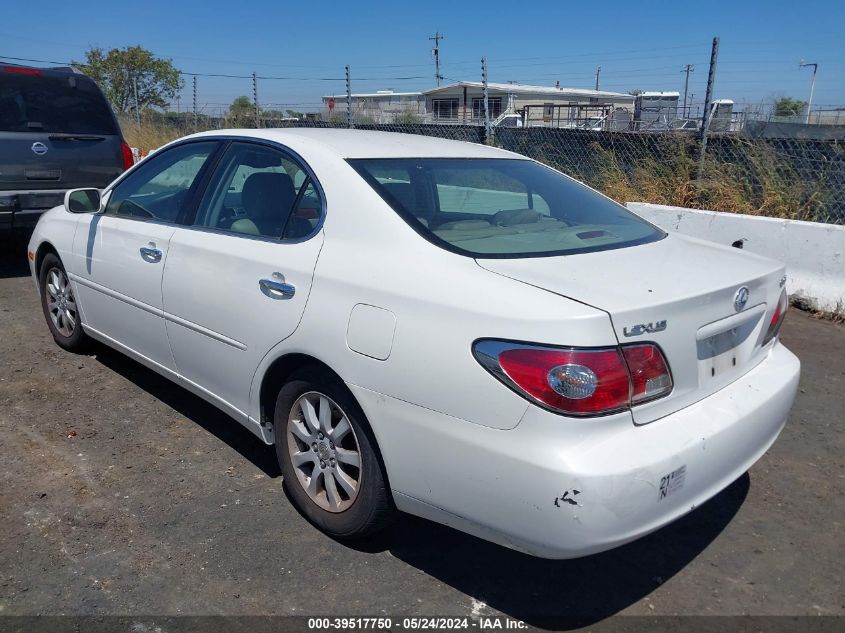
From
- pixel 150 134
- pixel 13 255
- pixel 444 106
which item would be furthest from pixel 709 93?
pixel 444 106

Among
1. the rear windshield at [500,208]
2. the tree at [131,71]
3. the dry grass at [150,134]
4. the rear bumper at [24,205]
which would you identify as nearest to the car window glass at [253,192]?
the rear windshield at [500,208]

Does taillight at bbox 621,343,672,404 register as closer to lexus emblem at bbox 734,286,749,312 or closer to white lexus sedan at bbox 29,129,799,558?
white lexus sedan at bbox 29,129,799,558

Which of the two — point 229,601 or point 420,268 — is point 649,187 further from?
point 229,601

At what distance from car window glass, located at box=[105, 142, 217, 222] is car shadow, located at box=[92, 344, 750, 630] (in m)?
2.06

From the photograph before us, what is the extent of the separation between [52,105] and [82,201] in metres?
3.45

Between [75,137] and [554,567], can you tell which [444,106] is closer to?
[75,137]

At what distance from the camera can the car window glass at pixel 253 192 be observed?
319 cm

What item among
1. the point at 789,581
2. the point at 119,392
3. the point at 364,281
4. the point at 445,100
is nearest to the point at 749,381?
the point at 789,581

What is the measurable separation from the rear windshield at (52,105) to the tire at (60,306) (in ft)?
8.56

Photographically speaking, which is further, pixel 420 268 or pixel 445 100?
pixel 445 100

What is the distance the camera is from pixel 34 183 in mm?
6949

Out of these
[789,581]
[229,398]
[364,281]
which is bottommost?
[789,581]

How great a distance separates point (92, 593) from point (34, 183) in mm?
5532

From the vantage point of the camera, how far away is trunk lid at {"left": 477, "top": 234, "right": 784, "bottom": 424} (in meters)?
2.26
